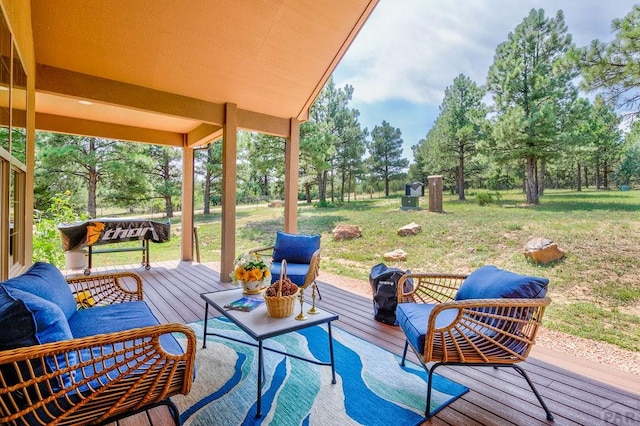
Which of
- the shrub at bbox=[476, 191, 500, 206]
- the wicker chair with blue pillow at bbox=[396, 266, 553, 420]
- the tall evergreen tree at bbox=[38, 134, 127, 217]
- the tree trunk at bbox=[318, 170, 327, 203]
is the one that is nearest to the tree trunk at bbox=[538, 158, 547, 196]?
the shrub at bbox=[476, 191, 500, 206]

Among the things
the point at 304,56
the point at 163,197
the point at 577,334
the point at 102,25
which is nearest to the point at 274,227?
the point at 163,197

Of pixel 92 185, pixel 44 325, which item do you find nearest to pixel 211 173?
pixel 92 185

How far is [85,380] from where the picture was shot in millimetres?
1193

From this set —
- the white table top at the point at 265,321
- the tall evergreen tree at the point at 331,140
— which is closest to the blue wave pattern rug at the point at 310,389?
the white table top at the point at 265,321

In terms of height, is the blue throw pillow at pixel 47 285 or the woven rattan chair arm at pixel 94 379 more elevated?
the blue throw pillow at pixel 47 285

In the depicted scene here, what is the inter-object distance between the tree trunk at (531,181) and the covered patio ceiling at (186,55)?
2.92 m

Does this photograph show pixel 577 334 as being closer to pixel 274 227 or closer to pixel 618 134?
pixel 618 134

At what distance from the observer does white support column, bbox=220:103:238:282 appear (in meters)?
4.48

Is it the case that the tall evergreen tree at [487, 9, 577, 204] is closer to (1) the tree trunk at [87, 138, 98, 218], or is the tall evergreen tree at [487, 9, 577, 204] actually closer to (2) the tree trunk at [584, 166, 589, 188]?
(2) the tree trunk at [584, 166, 589, 188]

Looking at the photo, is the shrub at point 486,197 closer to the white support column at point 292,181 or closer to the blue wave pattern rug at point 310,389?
the white support column at point 292,181

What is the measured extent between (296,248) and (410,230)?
7.66ft

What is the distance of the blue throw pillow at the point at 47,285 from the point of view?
1.57 m

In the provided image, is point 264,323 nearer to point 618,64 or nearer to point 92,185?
point 618,64

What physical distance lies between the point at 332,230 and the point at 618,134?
14.8ft
